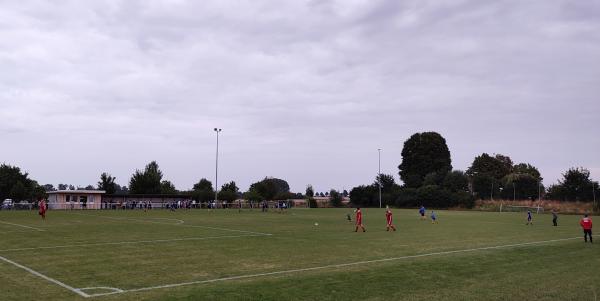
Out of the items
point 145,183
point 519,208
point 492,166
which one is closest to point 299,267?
point 519,208

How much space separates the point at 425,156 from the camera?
12619cm

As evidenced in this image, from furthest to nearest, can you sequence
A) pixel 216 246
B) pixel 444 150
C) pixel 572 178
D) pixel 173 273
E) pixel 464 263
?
pixel 444 150 < pixel 572 178 < pixel 216 246 < pixel 464 263 < pixel 173 273

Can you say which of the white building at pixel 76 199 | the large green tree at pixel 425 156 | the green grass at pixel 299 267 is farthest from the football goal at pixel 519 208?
the white building at pixel 76 199

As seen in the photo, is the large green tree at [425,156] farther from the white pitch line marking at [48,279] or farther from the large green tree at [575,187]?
the white pitch line marking at [48,279]

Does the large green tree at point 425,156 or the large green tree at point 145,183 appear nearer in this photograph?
the large green tree at point 145,183

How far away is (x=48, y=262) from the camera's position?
16.4m

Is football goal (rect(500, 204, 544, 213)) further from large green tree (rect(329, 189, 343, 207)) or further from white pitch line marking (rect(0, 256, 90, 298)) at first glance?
white pitch line marking (rect(0, 256, 90, 298))

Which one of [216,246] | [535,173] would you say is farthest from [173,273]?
[535,173]

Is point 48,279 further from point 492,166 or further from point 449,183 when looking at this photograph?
point 492,166

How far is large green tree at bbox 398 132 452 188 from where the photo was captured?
125812mm

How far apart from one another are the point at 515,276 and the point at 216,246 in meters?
11.9

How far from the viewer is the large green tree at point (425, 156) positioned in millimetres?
125812

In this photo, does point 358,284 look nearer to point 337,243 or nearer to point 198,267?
point 198,267

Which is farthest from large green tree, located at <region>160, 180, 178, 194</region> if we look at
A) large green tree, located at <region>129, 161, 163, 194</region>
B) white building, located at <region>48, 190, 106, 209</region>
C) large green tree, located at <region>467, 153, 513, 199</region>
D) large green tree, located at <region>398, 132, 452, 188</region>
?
large green tree, located at <region>467, 153, 513, 199</region>
